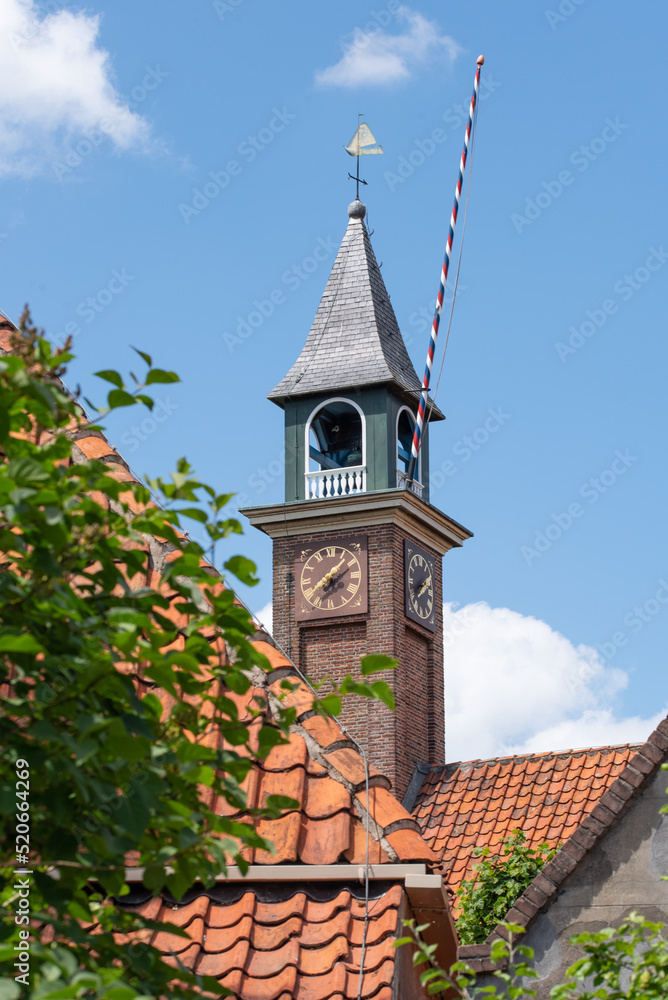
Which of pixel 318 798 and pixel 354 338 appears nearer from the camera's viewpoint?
pixel 318 798

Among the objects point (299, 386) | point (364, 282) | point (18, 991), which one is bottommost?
point (18, 991)

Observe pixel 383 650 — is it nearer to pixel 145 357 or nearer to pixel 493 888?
pixel 493 888

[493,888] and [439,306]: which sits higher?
[439,306]

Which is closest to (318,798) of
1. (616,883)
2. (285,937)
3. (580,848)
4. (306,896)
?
(306,896)

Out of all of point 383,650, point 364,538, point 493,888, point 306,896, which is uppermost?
point 364,538

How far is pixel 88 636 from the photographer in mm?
2482

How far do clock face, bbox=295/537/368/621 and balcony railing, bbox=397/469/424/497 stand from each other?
1574mm

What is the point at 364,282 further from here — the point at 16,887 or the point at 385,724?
the point at 16,887

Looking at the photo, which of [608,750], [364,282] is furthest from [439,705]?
[364,282]

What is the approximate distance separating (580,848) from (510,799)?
14914 mm

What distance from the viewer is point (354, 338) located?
28.2m

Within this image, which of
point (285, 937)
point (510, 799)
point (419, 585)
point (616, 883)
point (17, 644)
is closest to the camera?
point (17, 644)

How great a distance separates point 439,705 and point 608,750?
4.12 meters

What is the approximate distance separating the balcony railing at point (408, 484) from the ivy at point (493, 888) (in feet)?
39.3
